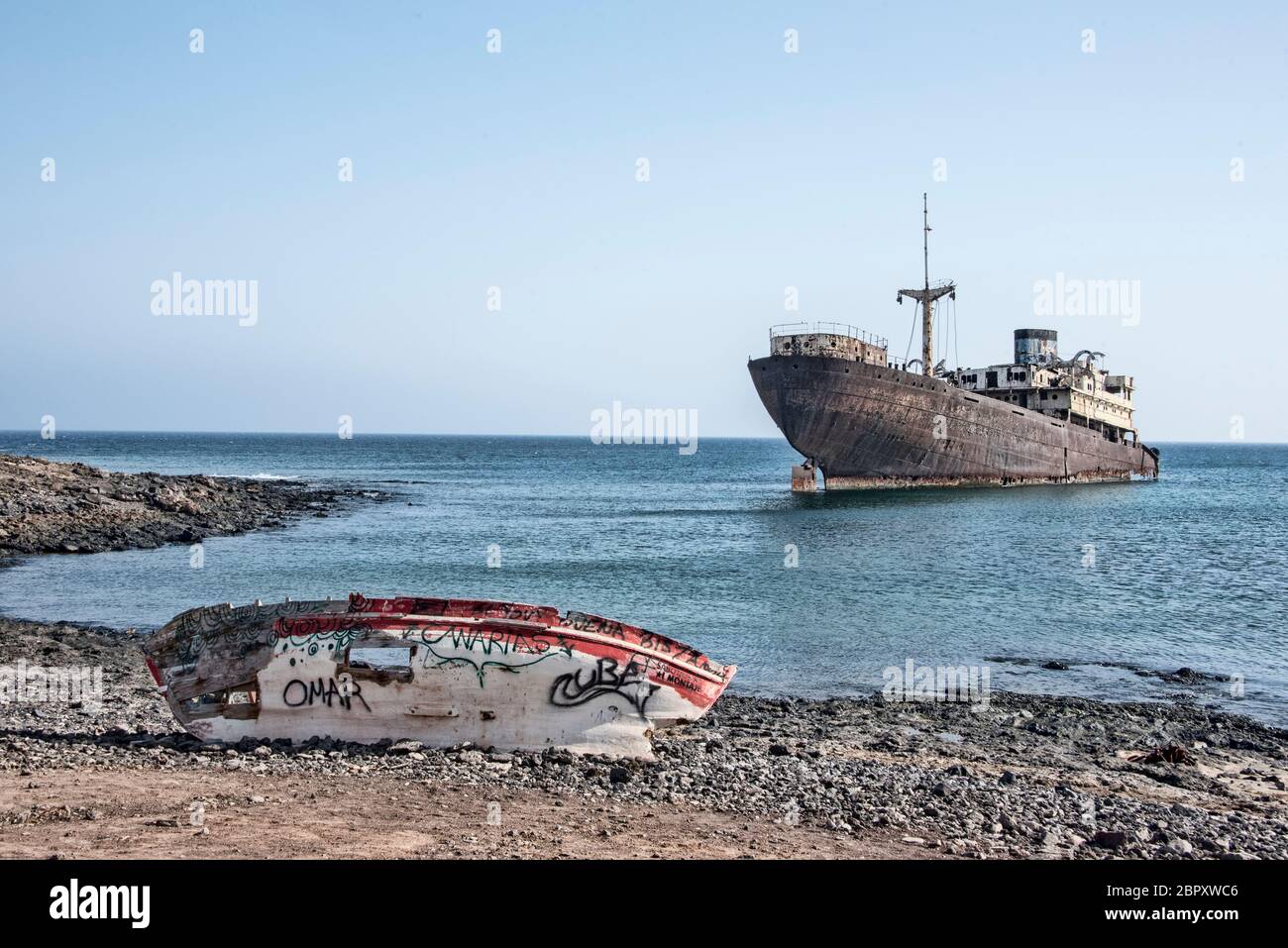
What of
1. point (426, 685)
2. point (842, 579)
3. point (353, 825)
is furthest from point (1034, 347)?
point (353, 825)

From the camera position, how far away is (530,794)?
10.3 meters

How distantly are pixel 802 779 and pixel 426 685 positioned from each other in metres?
4.57

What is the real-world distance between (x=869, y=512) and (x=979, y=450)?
57.9 feet

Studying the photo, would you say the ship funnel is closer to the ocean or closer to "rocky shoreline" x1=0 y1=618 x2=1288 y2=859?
the ocean

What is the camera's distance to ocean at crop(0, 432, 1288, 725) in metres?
20.2

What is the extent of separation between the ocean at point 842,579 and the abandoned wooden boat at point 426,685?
5850 mm

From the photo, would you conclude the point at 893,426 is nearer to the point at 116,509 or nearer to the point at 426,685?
the point at 116,509

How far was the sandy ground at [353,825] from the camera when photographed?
8133 millimetres

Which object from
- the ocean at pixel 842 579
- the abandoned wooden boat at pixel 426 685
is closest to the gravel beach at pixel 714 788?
the abandoned wooden boat at pixel 426 685

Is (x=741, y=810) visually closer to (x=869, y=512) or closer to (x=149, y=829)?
(x=149, y=829)

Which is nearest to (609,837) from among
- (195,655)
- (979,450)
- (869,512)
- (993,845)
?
(993,845)

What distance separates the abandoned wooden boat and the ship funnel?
7433cm

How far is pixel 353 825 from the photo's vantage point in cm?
884

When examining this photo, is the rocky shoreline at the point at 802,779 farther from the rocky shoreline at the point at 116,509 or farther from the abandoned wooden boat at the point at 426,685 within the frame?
the rocky shoreline at the point at 116,509
